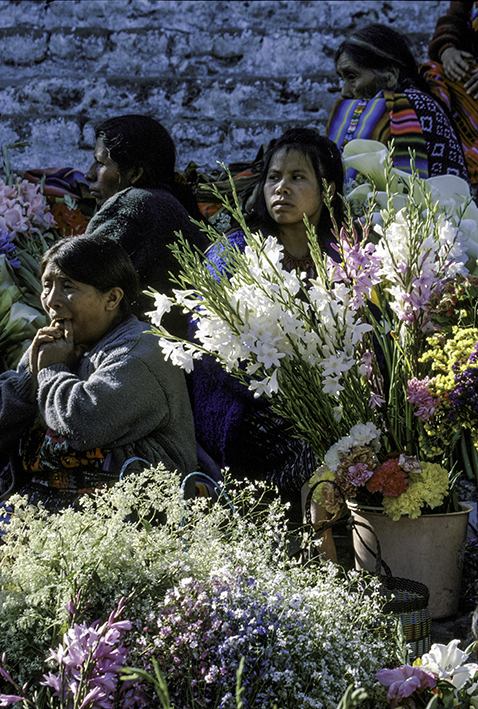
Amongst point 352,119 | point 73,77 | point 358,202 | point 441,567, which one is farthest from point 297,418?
point 73,77

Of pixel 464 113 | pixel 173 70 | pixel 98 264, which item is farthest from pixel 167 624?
pixel 173 70

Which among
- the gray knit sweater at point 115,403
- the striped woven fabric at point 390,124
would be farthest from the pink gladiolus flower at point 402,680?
the striped woven fabric at point 390,124

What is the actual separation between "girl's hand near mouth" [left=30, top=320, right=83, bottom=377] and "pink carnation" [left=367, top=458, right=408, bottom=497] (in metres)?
0.89

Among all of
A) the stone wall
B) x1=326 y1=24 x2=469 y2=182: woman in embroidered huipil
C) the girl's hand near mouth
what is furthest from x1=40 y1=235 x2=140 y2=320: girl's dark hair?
the stone wall

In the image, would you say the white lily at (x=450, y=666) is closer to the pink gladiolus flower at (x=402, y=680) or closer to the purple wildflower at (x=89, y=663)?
the pink gladiolus flower at (x=402, y=680)

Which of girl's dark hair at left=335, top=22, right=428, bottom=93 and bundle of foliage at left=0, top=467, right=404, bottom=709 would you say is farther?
girl's dark hair at left=335, top=22, right=428, bottom=93

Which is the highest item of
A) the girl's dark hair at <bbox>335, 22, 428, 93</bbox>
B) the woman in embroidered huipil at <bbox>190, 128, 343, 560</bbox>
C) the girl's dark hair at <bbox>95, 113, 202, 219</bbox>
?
the girl's dark hair at <bbox>335, 22, 428, 93</bbox>

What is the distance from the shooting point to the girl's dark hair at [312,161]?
2.71 m

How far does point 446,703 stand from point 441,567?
615 mm

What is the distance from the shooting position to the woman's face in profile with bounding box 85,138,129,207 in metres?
2.95

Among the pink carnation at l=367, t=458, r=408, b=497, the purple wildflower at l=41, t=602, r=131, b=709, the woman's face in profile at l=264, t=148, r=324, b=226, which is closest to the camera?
the purple wildflower at l=41, t=602, r=131, b=709

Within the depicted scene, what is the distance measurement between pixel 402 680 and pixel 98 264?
1402 millimetres

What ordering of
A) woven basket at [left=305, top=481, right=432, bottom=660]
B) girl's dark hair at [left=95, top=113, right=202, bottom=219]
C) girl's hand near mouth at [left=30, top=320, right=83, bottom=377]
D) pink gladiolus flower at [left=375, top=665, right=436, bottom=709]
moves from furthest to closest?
girl's dark hair at [left=95, top=113, right=202, bottom=219], girl's hand near mouth at [left=30, top=320, right=83, bottom=377], woven basket at [left=305, top=481, right=432, bottom=660], pink gladiolus flower at [left=375, top=665, right=436, bottom=709]

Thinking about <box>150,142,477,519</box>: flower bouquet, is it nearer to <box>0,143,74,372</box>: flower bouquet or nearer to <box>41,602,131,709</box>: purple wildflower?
<box>41,602,131,709</box>: purple wildflower
